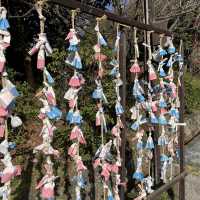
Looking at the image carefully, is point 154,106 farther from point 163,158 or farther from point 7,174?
point 7,174

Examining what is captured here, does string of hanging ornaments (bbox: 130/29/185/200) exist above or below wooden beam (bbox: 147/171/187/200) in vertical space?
above

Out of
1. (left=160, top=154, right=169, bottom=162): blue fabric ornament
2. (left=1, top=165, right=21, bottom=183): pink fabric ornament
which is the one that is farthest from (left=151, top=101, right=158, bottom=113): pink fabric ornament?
(left=1, top=165, right=21, bottom=183): pink fabric ornament

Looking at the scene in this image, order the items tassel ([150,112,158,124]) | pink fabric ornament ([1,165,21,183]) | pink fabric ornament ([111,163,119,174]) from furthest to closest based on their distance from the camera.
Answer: tassel ([150,112,158,124]), pink fabric ornament ([111,163,119,174]), pink fabric ornament ([1,165,21,183])

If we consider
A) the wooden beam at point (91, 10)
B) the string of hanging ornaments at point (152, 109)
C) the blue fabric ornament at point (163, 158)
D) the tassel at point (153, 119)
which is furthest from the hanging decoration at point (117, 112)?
the blue fabric ornament at point (163, 158)

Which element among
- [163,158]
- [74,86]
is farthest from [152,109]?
[74,86]

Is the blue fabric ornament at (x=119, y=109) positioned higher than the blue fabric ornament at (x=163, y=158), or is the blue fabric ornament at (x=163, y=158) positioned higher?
the blue fabric ornament at (x=119, y=109)

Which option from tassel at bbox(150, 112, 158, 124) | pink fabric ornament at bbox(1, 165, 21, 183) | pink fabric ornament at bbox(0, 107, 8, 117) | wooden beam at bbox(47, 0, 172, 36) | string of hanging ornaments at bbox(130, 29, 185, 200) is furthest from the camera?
tassel at bbox(150, 112, 158, 124)

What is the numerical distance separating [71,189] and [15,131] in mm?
1848

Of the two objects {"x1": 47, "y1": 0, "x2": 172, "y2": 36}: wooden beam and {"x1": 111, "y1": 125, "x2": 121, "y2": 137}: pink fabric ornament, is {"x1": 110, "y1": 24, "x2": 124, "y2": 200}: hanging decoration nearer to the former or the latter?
{"x1": 111, "y1": 125, "x2": 121, "y2": 137}: pink fabric ornament

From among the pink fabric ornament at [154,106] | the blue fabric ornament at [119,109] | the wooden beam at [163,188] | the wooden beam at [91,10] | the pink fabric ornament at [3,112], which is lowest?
the wooden beam at [163,188]

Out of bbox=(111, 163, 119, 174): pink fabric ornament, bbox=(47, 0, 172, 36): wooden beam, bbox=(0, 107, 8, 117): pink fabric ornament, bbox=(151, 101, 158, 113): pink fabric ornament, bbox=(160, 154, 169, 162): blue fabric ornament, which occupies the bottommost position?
bbox=(160, 154, 169, 162): blue fabric ornament

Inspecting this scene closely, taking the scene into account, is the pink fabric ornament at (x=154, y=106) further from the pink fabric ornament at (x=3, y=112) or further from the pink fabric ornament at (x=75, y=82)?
the pink fabric ornament at (x=3, y=112)

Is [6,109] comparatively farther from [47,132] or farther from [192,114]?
[192,114]

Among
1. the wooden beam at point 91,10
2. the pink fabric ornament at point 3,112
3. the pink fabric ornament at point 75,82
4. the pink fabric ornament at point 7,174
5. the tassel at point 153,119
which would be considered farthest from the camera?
the tassel at point 153,119
